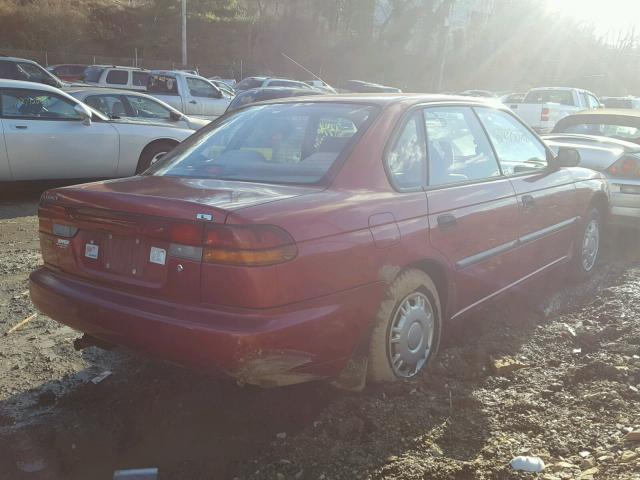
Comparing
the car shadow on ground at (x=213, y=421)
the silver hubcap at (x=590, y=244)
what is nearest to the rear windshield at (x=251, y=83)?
the silver hubcap at (x=590, y=244)

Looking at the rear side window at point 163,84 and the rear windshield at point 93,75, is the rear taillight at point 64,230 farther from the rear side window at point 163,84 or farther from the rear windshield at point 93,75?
the rear windshield at point 93,75

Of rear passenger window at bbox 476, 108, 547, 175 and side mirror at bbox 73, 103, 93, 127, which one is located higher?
rear passenger window at bbox 476, 108, 547, 175

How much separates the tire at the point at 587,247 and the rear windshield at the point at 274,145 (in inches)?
109

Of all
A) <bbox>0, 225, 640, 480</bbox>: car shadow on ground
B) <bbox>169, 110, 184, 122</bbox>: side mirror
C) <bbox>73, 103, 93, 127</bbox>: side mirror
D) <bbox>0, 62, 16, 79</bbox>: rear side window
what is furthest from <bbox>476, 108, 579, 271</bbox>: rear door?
<bbox>0, 62, 16, 79</bbox>: rear side window

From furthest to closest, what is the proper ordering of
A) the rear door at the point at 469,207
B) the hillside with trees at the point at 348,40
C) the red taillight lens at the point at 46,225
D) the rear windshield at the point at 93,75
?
the hillside with trees at the point at 348,40 < the rear windshield at the point at 93,75 < the rear door at the point at 469,207 < the red taillight lens at the point at 46,225

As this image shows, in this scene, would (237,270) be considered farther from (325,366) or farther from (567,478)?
(567,478)

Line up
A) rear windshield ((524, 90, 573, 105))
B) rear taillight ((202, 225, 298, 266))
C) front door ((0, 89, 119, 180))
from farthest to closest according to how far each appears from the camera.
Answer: rear windshield ((524, 90, 573, 105)) < front door ((0, 89, 119, 180)) < rear taillight ((202, 225, 298, 266))

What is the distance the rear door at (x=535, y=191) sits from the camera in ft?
14.1

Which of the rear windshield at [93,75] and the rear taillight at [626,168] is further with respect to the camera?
the rear windshield at [93,75]

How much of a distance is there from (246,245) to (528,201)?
8.08 ft

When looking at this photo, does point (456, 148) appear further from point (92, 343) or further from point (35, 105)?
point (35, 105)

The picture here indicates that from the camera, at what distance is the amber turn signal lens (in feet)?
8.50

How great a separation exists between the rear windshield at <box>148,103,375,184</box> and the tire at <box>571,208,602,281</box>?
9.11 feet

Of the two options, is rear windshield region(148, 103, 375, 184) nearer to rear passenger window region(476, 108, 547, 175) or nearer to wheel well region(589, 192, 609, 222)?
rear passenger window region(476, 108, 547, 175)
